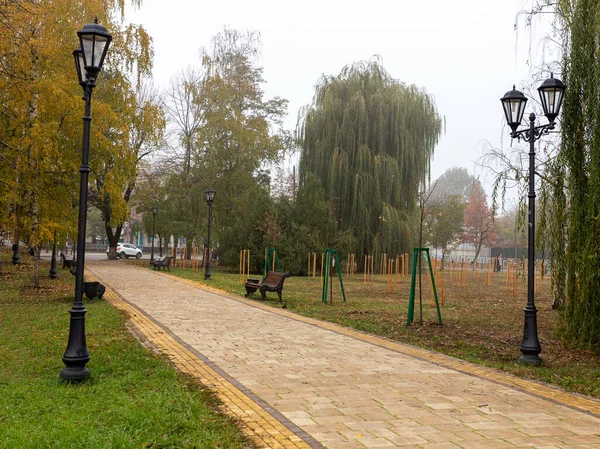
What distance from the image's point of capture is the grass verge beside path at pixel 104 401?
417 centimetres

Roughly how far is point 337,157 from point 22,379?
909 inches

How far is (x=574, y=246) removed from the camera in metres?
8.62

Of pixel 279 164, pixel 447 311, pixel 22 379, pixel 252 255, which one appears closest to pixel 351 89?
pixel 279 164

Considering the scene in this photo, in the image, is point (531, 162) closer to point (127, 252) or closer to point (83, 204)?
point (83, 204)

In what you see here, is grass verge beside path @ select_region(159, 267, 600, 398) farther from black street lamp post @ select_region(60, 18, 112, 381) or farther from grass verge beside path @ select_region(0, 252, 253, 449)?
black street lamp post @ select_region(60, 18, 112, 381)

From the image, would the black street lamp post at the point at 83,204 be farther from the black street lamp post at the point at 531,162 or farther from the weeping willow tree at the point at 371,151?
the weeping willow tree at the point at 371,151

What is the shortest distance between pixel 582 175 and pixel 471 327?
3.86 meters

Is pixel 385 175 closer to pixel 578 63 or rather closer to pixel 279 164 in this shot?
pixel 279 164

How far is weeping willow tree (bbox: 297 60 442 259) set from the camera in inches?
1099

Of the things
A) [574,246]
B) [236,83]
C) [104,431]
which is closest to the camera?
[104,431]

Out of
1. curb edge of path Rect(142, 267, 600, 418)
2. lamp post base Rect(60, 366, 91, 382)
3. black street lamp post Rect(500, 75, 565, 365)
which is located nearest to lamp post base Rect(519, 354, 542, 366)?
black street lamp post Rect(500, 75, 565, 365)

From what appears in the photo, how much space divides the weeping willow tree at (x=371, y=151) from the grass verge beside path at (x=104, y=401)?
65.5 feet

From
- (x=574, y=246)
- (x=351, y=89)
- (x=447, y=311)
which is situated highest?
(x=351, y=89)

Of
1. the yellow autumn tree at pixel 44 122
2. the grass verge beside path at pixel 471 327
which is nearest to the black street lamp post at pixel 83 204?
the grass verge beside path at pixel 471 327
